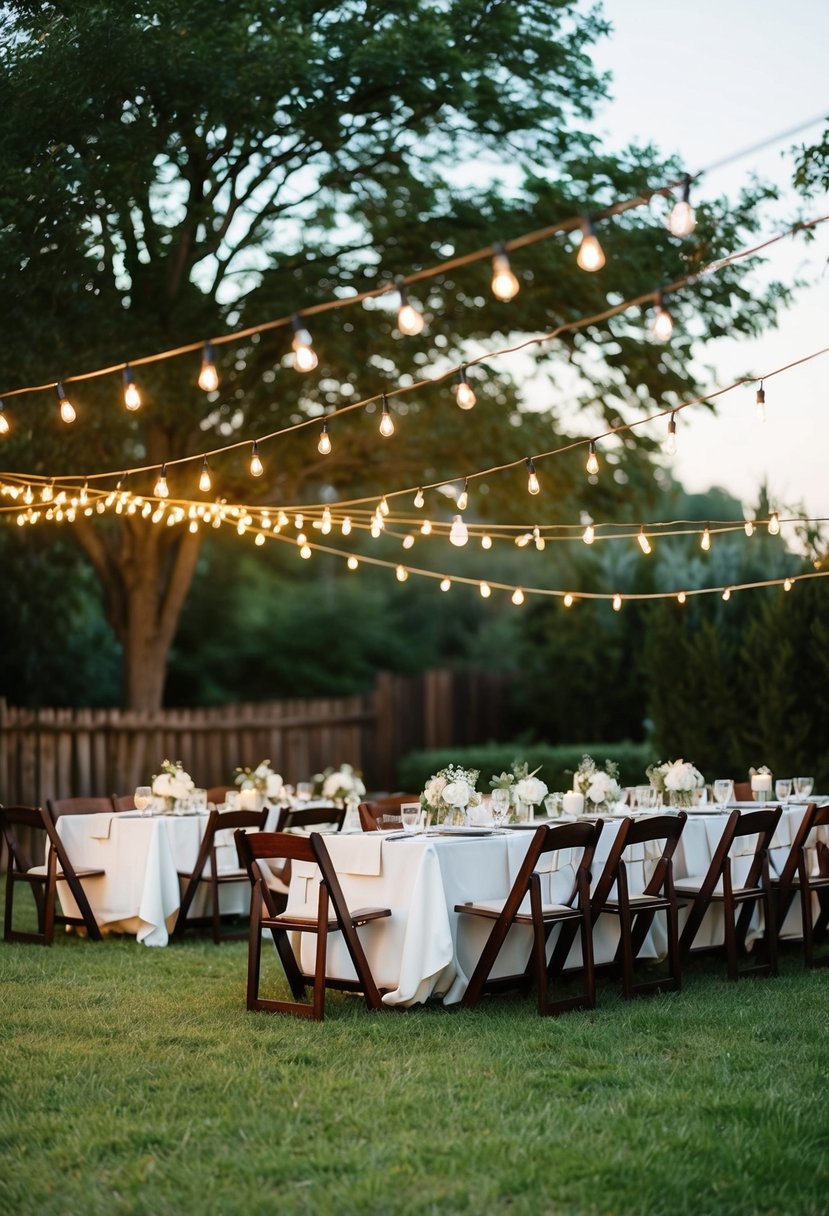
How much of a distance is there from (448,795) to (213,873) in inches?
88.6

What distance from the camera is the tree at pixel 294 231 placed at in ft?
35.0

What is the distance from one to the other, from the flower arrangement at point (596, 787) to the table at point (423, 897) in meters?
1.13

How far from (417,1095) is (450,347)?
10117mm

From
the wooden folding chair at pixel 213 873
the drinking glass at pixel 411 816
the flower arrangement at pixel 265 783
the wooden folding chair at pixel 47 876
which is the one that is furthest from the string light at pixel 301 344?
the flower arrangement at pixel 265 783

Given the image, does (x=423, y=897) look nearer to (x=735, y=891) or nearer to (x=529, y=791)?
(x=529, y=791)

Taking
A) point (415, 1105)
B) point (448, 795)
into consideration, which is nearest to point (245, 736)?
point (448, 795)

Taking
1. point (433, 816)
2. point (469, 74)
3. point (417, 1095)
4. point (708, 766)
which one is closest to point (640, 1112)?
point (417, 1095)

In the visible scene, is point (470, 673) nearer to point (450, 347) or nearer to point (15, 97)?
point (450, 347)

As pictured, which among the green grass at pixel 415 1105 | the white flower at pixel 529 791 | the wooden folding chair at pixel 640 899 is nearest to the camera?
the green grass at pixel 415 1105

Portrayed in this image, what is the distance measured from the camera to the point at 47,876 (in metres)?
8.76

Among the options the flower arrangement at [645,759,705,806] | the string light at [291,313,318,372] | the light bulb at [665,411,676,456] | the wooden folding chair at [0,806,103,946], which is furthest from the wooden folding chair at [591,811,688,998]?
the wooden folding chair at [0,806,103,946]

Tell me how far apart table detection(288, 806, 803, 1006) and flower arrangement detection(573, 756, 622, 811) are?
1.13 meters

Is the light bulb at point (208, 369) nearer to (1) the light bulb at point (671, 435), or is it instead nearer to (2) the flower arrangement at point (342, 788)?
(1) the light bulb at point (671, 435)

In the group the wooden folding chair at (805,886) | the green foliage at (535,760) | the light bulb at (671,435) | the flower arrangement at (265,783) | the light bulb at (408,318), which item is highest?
the light bulb at (671,435)
